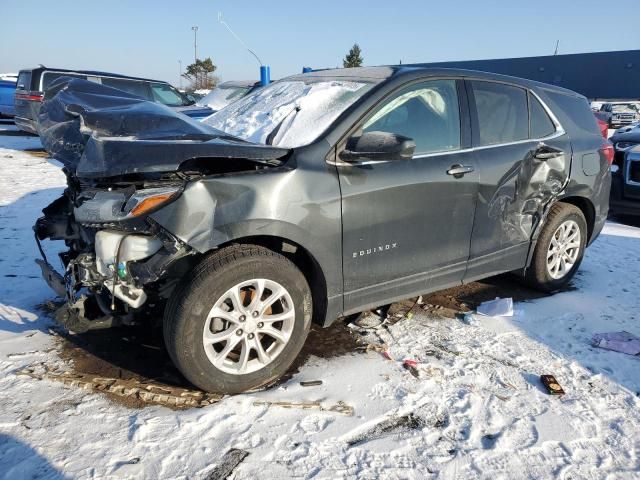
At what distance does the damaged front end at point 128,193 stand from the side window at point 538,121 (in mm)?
2216

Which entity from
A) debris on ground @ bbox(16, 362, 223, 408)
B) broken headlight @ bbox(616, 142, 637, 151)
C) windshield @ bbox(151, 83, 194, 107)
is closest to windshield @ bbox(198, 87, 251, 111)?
windshield @ bbox(151, 83, 194, 107)

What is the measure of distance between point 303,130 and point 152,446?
6.24 feet

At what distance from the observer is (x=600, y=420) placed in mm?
2594

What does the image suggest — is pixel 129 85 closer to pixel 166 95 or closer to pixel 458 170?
pixel 166 95

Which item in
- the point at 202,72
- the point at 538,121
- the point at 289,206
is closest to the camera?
the point at 289,206

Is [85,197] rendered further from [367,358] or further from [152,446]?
[367,358]

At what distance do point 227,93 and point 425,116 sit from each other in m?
9.73

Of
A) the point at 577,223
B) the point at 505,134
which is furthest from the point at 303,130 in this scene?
the point at 577,223

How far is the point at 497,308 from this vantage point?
3.86 meters

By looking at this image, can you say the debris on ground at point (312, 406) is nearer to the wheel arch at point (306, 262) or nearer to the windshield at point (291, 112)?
the wheel arch at point (306, 262)

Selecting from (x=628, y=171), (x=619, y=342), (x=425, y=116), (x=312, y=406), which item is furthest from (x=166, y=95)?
(x=619, y=342)

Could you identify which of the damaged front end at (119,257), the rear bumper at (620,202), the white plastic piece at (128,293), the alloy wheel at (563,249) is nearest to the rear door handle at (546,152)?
the alloy wheel at (563,249)

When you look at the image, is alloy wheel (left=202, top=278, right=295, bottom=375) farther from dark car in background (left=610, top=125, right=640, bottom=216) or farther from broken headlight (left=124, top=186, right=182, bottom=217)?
dark car in background (left=610, top=125, right=640, bottom=216)

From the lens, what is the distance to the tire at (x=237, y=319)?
98.8 inches
